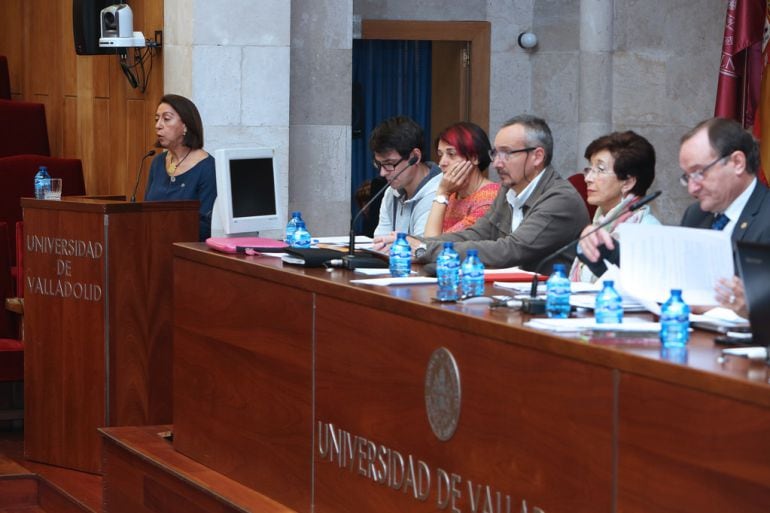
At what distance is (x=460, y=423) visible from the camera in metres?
3.21

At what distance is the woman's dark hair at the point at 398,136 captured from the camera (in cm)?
529

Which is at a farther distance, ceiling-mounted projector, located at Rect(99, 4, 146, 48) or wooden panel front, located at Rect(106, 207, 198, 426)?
ceiling-mounted projector, located at Rect(99, 4, 146, 48)

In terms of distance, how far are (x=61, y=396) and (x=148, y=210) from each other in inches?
32.6

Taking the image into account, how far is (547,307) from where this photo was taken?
10.5ft

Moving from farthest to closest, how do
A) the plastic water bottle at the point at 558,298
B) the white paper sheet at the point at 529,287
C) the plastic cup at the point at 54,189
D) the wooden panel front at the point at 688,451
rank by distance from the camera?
the plastic cup at the point at 54,189
the white paper sheet at the point at 529,287
the plastic water bottle at the point at 558,298
the wooden panel front at the point at 688,451

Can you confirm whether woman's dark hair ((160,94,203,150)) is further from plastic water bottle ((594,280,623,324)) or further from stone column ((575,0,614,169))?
plastic water bottle ((594,280,623,324))

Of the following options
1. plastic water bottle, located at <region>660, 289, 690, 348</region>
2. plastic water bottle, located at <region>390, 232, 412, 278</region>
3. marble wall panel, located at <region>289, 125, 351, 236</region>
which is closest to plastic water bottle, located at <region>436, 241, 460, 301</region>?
plastic water bottle, located at <region>390, 232, 412, 278</region>

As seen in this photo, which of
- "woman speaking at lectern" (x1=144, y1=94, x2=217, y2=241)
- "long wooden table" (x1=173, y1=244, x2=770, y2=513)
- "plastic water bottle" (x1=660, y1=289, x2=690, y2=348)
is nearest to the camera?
"long wooden table" (x1=173, y1=244, x2=770, y2=513)

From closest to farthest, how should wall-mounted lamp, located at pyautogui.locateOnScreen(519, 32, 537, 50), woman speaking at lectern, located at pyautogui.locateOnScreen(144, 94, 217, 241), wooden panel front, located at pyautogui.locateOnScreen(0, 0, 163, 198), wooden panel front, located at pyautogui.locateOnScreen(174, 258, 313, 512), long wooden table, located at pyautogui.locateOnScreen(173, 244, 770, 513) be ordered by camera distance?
long wooden table, located at pyautogui.locateOnScreen(173, 244, 770, 513) → wooden panel front, located at pyautogui.locateOnScreen(174, 258, 313, 512) → woman speaking at lectern, located at pyautogui.locateOnScreen(144, 94, 217, 241) → wooden panel front, located at pyautogui.locateOnScreen(0, 0, 163, 198) → wall-mounted lamp, located at pyautogui.locateOnScreen(519, 32, 537, 50)

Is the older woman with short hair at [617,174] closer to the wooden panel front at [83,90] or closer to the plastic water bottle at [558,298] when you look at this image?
the plastic water bottle at [558,298]

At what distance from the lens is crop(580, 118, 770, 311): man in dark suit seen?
11.3 feet

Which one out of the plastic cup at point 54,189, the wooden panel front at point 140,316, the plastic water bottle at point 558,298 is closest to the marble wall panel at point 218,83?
the plastic cup at point 54,189

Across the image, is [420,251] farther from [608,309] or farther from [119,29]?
[119,29]

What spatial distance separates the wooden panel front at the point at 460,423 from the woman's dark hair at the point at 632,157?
1.09m
